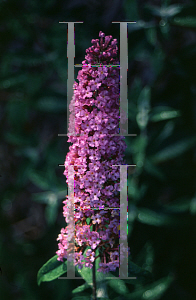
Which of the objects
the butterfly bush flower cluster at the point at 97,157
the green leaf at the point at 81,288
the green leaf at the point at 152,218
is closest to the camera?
the butterfly bush flower cluster at the point at 97,157

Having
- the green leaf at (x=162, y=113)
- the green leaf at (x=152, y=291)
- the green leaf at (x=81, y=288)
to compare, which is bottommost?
the green leaf at (x=152, y=291)

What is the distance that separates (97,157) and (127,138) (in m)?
0.34

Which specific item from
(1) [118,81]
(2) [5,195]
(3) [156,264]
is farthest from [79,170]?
(2) [5,195]

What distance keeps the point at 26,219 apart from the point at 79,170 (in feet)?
1.94

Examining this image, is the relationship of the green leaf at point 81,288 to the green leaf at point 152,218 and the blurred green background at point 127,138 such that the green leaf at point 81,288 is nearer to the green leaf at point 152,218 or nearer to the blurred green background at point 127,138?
the blurred green background at point 127,138

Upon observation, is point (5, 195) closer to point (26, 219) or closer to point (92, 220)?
point (26, 219)

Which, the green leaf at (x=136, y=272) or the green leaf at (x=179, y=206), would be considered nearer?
the green leaf at (x=136, y=272)

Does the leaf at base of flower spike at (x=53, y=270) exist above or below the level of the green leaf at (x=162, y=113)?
below

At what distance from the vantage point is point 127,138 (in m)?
0.92

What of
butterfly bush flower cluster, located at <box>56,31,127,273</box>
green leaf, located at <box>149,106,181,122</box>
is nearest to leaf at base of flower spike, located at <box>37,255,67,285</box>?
butterfly bush flower cluster, located at <box>56,31,127,273</box>

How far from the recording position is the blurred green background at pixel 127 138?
86cm

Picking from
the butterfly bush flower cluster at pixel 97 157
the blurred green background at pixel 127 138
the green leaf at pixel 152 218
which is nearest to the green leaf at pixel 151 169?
the blurred green background at pixel 127 138

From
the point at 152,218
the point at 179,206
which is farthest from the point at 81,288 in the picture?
the point at 179,206

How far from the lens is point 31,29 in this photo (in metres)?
0.99
